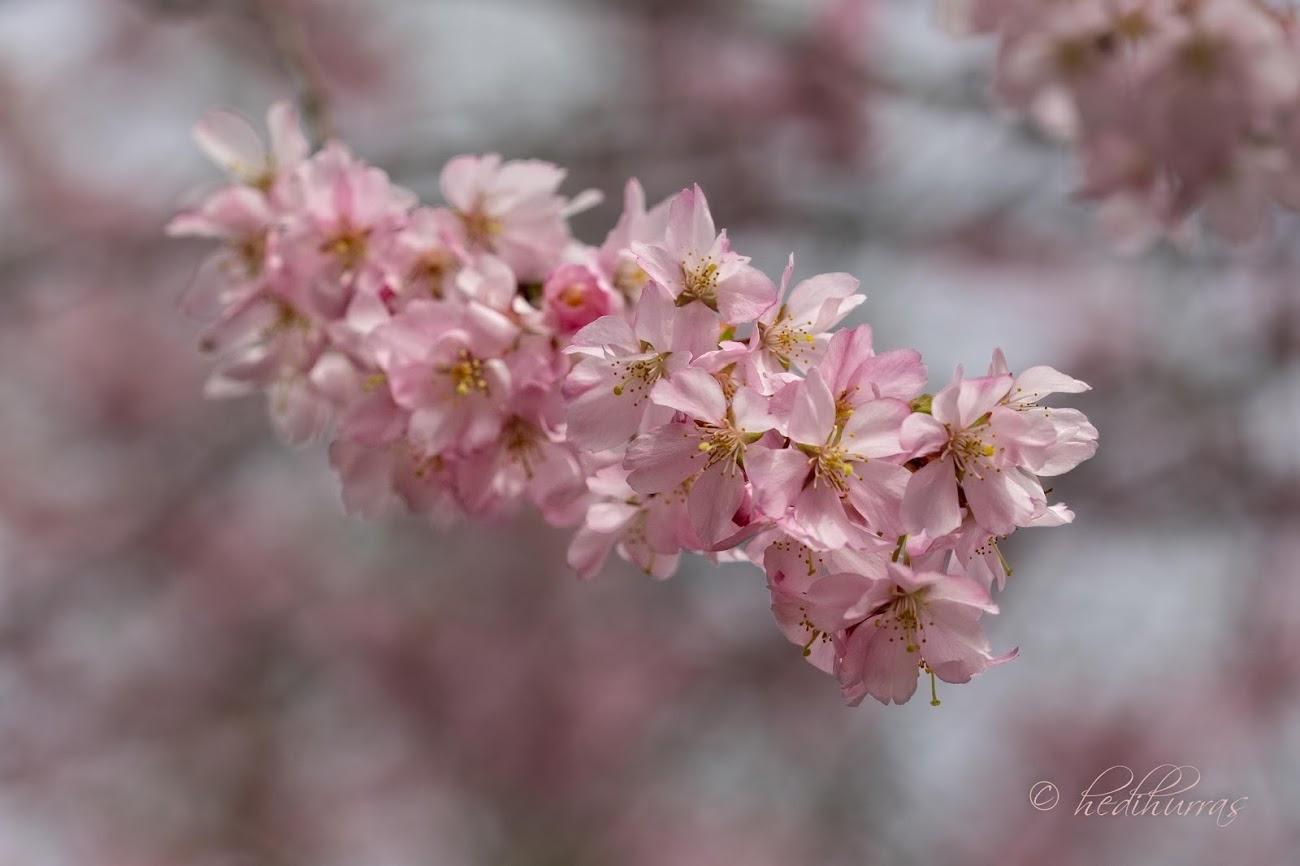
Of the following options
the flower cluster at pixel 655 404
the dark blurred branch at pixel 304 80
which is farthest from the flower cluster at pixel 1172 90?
the dark blurred branch at pixel 304 80

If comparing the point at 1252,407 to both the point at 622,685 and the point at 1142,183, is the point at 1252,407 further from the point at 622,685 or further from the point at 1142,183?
the point at 622,685

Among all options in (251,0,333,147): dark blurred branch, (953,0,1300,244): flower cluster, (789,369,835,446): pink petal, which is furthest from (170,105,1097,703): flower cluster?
(953,0,1300,244): flower cluster

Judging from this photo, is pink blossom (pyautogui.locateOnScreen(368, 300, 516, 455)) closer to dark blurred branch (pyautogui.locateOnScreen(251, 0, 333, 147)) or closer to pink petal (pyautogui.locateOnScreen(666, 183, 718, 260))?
pink petal (pyautogui.locateOnScreen(666, 183, 718, 260))

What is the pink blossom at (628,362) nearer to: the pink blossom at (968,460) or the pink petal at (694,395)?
the pink petal at (694,395)

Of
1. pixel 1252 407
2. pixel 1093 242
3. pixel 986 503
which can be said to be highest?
pixel 986 503

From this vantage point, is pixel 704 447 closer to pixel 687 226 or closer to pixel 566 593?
pixel 687 226

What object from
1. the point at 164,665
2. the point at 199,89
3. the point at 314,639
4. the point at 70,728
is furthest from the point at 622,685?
the point at 199,89
